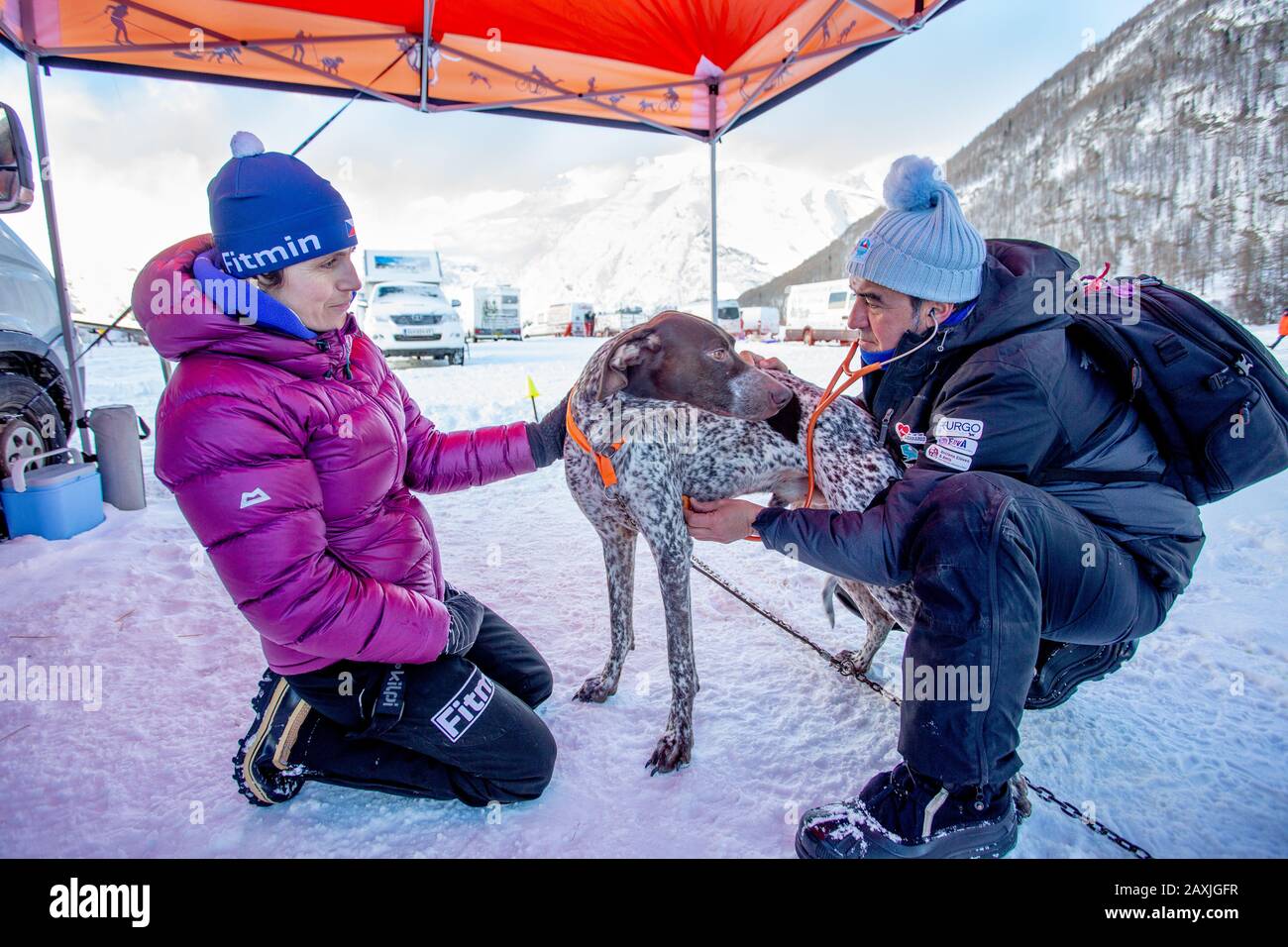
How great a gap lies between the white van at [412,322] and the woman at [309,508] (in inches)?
547

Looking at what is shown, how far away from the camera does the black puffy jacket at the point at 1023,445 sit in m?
1.63

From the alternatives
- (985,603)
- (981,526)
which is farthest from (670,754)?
(981,526)

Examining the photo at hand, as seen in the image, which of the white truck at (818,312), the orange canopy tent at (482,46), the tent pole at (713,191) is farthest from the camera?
the white truck at (818,312)

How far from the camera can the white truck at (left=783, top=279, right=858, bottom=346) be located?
26.4m

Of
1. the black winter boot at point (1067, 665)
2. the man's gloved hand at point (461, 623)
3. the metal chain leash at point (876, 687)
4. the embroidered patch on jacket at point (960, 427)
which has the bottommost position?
the metal chain leash at point (876, 687)

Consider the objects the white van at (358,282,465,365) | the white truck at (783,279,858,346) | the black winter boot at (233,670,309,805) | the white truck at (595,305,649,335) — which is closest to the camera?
the black winter boot at (233,670,309,805)

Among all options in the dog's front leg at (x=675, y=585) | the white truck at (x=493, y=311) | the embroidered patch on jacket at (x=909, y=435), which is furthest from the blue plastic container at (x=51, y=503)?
the white truck at (x=493, y=311)

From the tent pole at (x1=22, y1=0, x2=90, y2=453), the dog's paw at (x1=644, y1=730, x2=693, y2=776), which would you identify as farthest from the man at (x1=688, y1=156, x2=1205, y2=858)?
the tent pole at (x1=22, y1=0, x2=90, y2=453)

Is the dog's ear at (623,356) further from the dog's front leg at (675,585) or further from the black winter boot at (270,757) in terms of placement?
the black winter boot at (270,757)

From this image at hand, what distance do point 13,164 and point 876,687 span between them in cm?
450

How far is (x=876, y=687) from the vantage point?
2.29 m

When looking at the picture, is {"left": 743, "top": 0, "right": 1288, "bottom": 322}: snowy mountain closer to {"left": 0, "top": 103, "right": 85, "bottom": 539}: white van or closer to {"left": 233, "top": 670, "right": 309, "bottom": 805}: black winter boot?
{"left": 233, "top": 670, "right": 309, "bottom": 805}: black winter boot

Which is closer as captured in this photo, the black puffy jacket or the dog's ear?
the black puffy jacket

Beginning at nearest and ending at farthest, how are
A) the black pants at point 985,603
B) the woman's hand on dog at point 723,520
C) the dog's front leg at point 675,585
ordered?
the black pants at point 985,603
the woman's hand on dog at point 723,520
the dog's front leg at point 675,585
